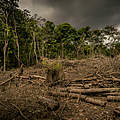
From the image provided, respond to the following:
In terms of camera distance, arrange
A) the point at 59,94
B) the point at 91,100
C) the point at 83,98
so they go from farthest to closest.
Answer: the point at 59,94, the point at 83,98, the point at 91,100

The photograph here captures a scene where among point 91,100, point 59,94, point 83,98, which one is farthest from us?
point 59,94

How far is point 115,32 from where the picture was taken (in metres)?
10.6

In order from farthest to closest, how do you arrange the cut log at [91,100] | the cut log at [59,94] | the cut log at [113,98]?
1. the cut log at [59,94]
2. the cut log at [113,98]
3. the cut log at [91,100]

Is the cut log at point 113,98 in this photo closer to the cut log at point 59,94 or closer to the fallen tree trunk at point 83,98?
the fallen tree trunk at point 83,98

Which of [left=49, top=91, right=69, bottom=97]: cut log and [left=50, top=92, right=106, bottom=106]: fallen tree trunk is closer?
[left=50, top=92, right=106, bottom=106]: fallen tree trunk

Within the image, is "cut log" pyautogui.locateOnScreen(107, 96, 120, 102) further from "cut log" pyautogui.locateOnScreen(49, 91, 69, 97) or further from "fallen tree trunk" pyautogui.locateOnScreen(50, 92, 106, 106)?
"cut log" pyautogui.locateOnScreen(49, 91, 69, 97)

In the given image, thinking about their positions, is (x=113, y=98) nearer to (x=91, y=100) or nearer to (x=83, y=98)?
(x=91, y=100)

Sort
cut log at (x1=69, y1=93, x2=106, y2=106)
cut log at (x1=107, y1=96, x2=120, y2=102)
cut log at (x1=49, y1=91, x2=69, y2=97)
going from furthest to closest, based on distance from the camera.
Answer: cut log at (x1=49, y1=91, x2=69, y2=97) < cut log at (x1=107, y1=96, x2=120, y2=102) < cut log at (x1=69, y1=93, x2=106, y2=106)

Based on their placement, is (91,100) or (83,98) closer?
(91,100)

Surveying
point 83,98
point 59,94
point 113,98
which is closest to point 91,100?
point 83,98

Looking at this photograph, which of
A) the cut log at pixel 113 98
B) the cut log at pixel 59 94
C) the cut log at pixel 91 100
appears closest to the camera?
the cut log at pixel 91 100

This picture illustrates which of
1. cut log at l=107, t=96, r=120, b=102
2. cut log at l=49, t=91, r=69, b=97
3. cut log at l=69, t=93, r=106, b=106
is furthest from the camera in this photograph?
cut log at l=49, t=91, r=69, b=97

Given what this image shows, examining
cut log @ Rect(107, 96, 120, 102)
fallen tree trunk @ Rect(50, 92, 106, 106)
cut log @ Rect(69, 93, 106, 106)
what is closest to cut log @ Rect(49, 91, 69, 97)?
fallen tree trunk @ Rect(50, 92, 106, 106)

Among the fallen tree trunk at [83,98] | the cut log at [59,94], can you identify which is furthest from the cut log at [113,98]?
the cut log at [59,94]
